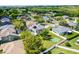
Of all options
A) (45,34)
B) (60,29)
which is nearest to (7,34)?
(45,34)

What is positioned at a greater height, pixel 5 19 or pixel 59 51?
pixel 5 19

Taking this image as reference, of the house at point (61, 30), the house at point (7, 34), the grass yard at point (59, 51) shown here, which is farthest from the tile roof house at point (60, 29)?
the house at point (7, 34)

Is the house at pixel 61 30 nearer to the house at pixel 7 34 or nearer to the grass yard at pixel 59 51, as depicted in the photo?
the grass yard at pixel 59 51

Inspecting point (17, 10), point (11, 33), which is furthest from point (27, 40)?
point (17, 10)

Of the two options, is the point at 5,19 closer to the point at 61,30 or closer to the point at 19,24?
the point at 19,24

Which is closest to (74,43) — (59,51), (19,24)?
(59,51)
